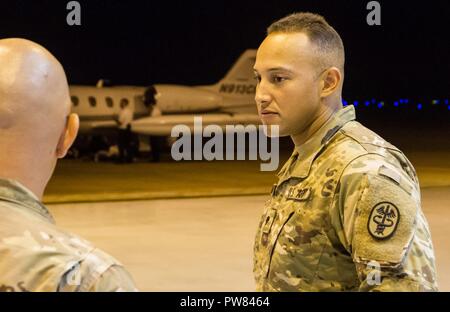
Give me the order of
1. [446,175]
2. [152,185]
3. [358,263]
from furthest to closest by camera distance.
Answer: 1. [446,175]
2. [152,185]
3. [358,263]

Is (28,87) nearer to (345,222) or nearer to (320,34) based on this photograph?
(345,222)

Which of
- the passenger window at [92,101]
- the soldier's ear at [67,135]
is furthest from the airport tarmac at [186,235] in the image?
the passenger window at [92,101]

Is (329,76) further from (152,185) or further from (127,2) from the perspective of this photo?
(127,2)

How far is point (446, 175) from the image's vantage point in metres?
19.8

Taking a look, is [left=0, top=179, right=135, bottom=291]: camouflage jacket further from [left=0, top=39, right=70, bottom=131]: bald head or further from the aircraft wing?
the aircraft wing

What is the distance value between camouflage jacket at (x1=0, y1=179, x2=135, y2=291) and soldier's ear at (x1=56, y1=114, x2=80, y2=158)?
19cm

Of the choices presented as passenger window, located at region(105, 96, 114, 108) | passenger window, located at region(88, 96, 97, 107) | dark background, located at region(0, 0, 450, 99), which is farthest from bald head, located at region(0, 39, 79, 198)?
dark background, located at region(0, 0, 450, 99)

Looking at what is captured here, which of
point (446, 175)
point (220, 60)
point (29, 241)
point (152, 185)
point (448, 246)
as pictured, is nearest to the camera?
point (29, 241)

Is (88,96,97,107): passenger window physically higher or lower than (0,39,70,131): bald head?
higher

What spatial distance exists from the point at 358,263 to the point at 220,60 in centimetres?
8098

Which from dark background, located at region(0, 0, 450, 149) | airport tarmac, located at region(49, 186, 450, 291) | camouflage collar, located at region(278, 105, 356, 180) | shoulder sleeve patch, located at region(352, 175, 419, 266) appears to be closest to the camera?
shoulder sleeve patch, located at region(352, 175, 419, 266)

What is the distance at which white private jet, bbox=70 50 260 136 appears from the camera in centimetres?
2492

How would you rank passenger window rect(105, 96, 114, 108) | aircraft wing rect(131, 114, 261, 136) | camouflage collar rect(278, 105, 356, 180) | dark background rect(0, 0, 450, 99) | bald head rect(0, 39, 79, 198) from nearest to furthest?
1. bald head rect(0, 39, 79, 198)
2. camouflage collar rect(278, 105, 356, 180)
3. aircraft wing rect(131, 114, 261, 136)
4. passenger window rect(105, 96, 114, 108)
5. dark background rect(0, 0, 450, 99)


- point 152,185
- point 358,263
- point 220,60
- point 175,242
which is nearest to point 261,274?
point 358,263
